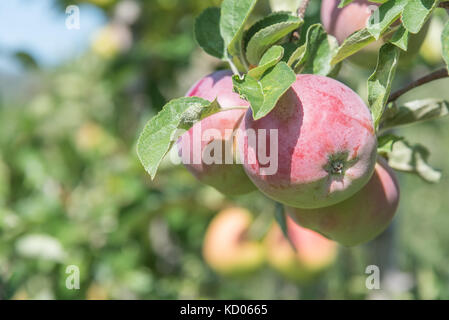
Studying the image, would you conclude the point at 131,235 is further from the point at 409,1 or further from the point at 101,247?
the point at 409,1

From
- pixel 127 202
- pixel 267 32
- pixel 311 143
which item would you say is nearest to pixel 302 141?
pixel 311 143

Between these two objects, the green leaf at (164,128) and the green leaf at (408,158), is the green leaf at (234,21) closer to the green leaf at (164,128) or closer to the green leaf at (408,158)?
the green leaf at (164,128)

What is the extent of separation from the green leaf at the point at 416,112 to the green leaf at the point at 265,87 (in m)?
0.18

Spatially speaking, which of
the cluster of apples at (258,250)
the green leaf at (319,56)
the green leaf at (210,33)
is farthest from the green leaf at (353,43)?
the cluster of apples at (258,250)

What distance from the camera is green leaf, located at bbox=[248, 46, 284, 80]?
463 mm

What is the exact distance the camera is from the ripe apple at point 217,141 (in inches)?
21.2

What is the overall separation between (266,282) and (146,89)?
124 cm

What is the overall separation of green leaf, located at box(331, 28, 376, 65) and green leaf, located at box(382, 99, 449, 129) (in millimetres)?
100

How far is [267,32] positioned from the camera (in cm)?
50

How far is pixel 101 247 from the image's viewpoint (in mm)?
1257

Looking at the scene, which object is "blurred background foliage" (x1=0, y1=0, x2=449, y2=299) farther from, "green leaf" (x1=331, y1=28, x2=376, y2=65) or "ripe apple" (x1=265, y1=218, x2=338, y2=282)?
"green leaf" (x1=331, y1=28, x2=376, y2=65)

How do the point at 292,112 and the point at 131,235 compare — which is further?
the point at 131,235
